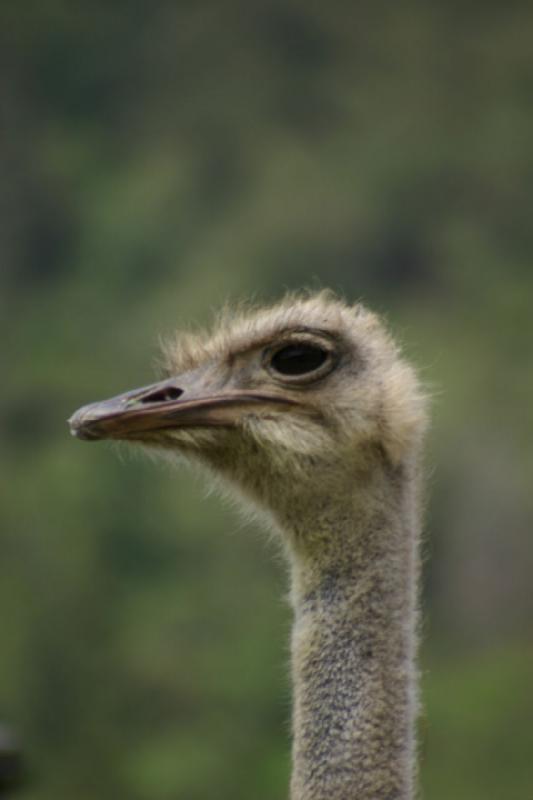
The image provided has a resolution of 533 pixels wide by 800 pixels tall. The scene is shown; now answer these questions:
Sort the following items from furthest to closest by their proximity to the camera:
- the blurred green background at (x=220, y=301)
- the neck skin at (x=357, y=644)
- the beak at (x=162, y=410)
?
the blurred green background at (x=220, y=301)
the beak at (x=162, y=410)
the neck skin at (x=357, y=644)

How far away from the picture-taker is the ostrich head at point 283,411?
300 cm

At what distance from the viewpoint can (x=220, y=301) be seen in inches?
332

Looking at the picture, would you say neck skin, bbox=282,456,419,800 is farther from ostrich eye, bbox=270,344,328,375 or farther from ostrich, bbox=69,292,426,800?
ostrich eye, bbox=270,344,328,375

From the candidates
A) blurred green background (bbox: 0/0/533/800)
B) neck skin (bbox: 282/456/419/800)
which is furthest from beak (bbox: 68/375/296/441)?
blurred green background (bbox: 0/0/533/800)

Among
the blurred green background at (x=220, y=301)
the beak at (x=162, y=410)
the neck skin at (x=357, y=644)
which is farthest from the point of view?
the blurred green background at (x=220, y=301)

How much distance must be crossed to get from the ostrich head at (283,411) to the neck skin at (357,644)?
6 centimetres

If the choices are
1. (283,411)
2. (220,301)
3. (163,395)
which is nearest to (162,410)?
(163,395)

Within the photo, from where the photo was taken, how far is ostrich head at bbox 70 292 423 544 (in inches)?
118

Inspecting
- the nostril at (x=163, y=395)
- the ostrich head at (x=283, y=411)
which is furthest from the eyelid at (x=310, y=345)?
the nostril at (x=163, y=395)

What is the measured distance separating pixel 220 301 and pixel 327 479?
5476 mm

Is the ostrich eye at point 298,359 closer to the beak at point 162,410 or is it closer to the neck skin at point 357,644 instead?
the beak at point 162,410

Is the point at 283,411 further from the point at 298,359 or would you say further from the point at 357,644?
the point at 357,644

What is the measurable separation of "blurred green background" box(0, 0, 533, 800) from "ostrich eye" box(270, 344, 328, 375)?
206 inches

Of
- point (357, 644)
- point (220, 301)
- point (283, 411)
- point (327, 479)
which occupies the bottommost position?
point (357, 644)
